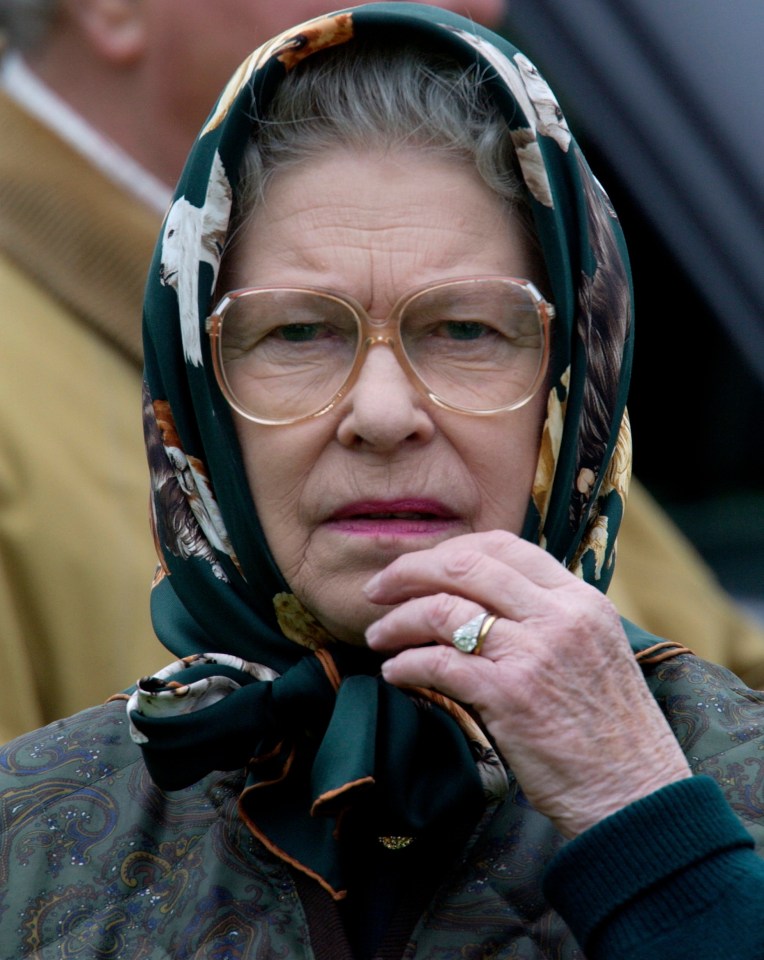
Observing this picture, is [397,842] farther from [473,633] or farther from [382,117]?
[382,117]

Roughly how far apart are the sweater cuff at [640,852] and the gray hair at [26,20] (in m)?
2.64

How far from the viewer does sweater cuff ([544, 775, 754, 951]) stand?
158 cm

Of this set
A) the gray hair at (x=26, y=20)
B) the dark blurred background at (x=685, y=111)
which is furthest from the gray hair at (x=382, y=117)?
the gray hair at (x=26, y=20)

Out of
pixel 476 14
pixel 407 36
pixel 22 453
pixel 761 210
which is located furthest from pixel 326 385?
pixel 761 210

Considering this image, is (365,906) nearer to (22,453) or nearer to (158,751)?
(158,751)

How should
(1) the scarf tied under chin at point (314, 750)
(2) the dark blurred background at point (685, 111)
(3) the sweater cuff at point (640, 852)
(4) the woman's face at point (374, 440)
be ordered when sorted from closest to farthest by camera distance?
(3) the sweater cuff at point (640, 852) → (1) the scarf tied under chin at point (314, 750) → (4) the woman's face at point (374, 440) → (2) the dark blurred background at point (685, 111)

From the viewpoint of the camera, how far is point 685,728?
194 cm

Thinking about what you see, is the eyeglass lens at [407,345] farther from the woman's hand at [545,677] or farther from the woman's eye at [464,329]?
the woman's hand at [545,677]

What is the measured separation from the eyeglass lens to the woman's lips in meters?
0.15

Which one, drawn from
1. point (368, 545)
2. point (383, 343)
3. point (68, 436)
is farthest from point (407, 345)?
point (68, 436)

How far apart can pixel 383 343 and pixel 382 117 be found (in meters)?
0.33

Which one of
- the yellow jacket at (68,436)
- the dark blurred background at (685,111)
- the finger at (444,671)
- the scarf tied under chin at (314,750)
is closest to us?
the finger at (444,671)

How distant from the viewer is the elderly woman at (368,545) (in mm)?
1780

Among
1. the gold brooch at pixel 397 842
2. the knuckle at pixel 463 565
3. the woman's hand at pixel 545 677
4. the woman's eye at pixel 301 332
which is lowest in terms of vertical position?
the gold brooch at pixel 397 842
